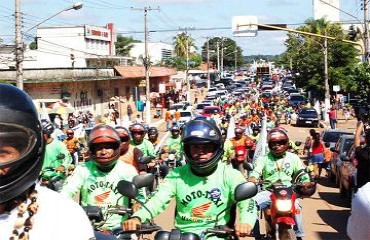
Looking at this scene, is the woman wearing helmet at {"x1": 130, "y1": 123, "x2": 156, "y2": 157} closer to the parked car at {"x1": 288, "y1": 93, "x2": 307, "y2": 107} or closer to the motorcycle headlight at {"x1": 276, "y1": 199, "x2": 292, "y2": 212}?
the motorcycle headlight at {"x1": 276, "y1": 199, "x2": 292, "y2": 212}

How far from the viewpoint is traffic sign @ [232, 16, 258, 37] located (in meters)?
21.5

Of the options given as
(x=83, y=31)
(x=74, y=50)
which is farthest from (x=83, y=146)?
(x=83, y=31)

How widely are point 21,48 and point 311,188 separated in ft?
58.7

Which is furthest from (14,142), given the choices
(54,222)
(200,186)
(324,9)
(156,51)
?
(156,51)

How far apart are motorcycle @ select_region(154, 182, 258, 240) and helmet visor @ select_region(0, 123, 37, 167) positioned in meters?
1.99

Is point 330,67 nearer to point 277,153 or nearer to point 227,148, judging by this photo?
point 227,148

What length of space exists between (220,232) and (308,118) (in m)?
37.9

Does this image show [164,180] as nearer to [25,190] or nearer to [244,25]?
[25,190]

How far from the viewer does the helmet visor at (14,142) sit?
2316mm

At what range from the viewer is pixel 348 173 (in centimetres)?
1348

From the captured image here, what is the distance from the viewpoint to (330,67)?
2028 inches

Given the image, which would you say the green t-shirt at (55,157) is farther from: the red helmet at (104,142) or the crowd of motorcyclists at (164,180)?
the red helmet at (104,142)

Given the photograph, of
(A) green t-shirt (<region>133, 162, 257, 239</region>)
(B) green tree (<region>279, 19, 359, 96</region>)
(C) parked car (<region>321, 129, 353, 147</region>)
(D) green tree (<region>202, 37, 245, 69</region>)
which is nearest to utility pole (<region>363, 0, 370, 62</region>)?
(C) parked car (<region>321, 129, 353, 147</region>)

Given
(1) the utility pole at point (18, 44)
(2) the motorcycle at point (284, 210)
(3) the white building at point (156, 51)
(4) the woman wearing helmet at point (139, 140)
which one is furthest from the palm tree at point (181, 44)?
(2) the motorcycle at point (284, 210)
